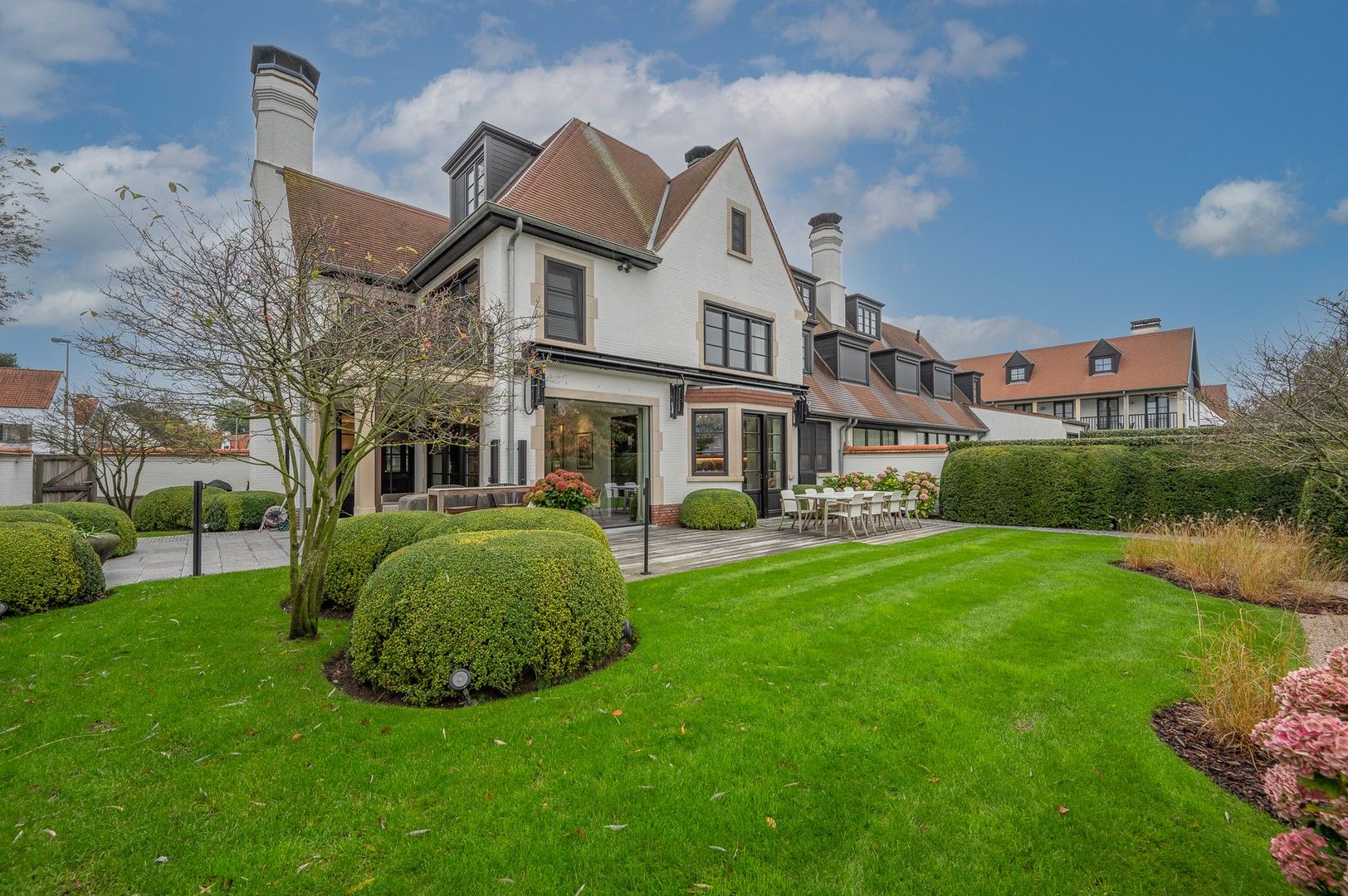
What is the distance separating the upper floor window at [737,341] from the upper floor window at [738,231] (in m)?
1.64

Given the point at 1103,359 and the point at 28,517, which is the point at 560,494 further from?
the point at 1103,359

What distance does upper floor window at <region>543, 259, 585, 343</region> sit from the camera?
1084cm

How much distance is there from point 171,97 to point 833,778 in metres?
14.2

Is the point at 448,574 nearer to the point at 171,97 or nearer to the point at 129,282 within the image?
the point at 129,282

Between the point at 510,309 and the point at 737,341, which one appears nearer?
the point at 510,309

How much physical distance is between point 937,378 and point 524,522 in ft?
79.0

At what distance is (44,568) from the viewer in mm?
5105

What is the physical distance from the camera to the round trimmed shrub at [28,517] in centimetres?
591

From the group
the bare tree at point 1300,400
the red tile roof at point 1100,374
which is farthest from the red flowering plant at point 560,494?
the red tile roof at point 1100,374

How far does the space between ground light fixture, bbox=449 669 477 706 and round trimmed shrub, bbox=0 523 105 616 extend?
4775 mm

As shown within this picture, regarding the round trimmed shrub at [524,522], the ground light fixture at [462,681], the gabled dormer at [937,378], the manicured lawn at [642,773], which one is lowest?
the manicured lawn at [642,773]

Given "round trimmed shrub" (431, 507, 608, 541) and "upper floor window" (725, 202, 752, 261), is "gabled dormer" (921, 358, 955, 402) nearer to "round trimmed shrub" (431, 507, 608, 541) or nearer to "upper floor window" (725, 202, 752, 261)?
"upper floor window" (725, 202, 752, 261)

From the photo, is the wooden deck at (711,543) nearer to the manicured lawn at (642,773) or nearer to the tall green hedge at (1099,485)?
the tall green hedge at (1099,485)

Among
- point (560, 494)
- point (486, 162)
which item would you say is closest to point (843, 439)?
point (560, 494)
